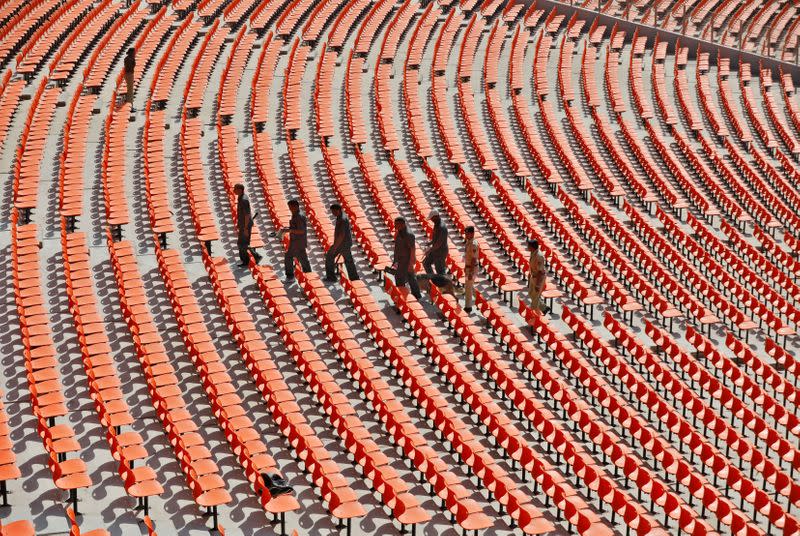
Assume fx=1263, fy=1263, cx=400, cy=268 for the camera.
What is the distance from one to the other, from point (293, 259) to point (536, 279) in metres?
3.21

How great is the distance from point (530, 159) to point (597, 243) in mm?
3713

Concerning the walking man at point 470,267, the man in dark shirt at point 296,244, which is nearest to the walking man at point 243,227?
the man in dark shirt at point 296,244

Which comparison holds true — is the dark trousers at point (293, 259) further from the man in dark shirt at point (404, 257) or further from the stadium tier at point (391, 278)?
the man in dark shirt at point (404, 257)

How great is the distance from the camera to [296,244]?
15.7 metres

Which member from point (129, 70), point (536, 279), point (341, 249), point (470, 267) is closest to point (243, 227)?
point (341, 249)

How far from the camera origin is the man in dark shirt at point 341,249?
15.2 m

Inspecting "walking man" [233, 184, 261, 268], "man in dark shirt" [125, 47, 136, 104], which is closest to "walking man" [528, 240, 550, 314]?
"walking man" [233, 184, 261, 268]

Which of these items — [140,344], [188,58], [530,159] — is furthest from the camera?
[188,58]

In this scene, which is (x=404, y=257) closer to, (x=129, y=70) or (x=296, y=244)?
(x=296, y=244)

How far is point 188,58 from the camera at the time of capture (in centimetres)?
2512

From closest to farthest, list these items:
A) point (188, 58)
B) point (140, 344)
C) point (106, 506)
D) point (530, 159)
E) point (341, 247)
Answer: point (106, 506) < point (140, 344) < point (341, 247) < point (530, 159) < point (188, 58)

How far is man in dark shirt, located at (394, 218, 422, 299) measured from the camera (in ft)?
48.6

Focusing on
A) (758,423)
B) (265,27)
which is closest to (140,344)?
(758,423)

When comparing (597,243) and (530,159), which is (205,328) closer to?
(597,243)
